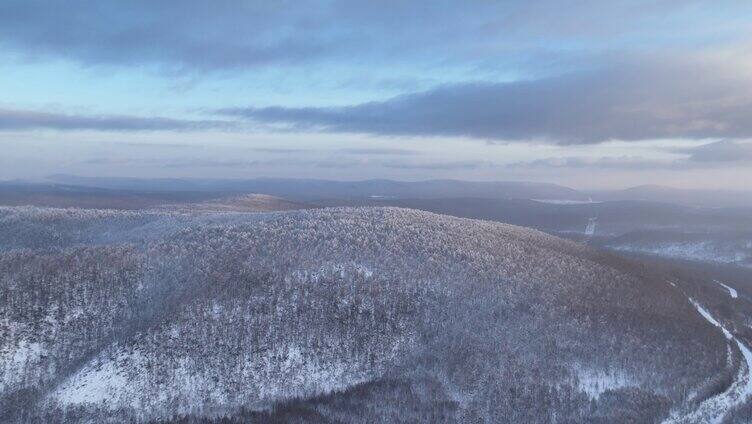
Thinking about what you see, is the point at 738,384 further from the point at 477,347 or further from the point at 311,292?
the point at 311,292

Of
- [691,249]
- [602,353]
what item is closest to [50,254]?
[602,353]

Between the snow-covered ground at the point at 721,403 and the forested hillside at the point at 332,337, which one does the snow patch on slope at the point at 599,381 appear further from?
the snow-covered ground at the point at 721,403

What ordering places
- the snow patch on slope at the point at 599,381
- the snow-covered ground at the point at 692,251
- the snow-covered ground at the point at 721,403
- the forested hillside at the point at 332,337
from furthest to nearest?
the snow-covered ground at the point at 692,251
the snow patch on slope at the point at 599,381
the forested hillside at the point at 332,337
the snow-covered ground at the point at 721,403

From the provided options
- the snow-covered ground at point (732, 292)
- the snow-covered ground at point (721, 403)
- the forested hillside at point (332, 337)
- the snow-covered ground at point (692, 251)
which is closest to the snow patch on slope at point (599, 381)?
the forested hillside at point (332, 337)

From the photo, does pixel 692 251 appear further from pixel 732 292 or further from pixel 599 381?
pixel 599 381

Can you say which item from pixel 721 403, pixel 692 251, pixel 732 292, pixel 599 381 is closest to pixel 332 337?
pixel 599 381

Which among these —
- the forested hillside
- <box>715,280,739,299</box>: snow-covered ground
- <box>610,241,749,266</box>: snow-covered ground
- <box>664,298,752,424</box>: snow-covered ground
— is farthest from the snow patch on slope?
<box>610,241,749,266</box>: snow-covered ground

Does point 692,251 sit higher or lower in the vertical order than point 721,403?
lower

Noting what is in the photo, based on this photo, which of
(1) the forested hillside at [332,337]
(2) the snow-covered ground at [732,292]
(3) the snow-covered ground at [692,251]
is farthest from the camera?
(3) the snow-covered ground at [692,251]
